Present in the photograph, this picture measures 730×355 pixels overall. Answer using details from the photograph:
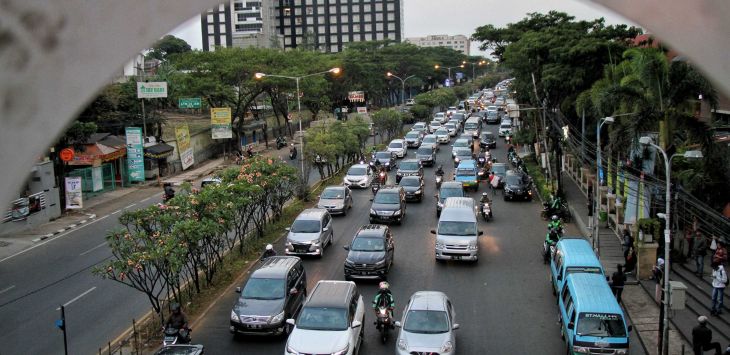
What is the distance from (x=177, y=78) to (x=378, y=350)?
121 ft

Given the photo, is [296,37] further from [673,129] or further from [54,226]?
[673,129]

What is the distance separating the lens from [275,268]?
51.9 feet

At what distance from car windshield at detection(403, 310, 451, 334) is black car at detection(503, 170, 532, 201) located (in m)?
18.7

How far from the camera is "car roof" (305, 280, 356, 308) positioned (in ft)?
45.2

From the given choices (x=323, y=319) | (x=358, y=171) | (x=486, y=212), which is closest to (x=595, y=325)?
(x=323, y=319)

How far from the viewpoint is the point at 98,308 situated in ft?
55.5

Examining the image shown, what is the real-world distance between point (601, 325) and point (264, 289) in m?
7.27

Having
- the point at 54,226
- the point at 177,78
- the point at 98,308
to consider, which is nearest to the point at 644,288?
the point at 98,308

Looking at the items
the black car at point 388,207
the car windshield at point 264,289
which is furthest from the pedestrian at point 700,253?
the black car at point 388,207

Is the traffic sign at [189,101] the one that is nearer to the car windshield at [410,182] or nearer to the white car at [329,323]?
the car windshield at [410,182]

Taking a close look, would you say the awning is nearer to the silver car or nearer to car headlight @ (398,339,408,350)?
the silver car

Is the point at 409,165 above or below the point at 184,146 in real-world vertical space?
below

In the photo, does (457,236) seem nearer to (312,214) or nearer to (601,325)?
(312,214)

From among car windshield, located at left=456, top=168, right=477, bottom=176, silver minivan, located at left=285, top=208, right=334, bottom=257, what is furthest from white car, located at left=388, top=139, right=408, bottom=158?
silver minivan, located at left=285, top=208, right=334, bottom=257
